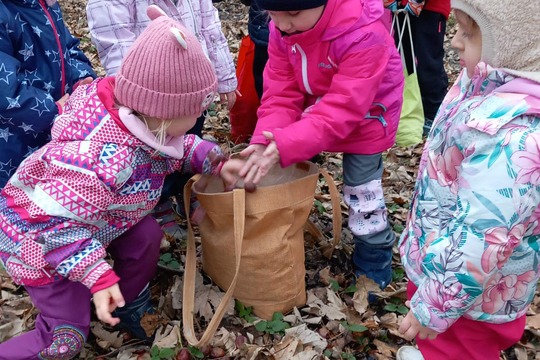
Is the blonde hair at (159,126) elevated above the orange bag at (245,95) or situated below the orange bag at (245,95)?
above

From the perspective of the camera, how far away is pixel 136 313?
2.82 m

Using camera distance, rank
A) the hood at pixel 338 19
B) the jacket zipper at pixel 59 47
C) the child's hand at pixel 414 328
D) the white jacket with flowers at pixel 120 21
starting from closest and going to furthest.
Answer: the child's hand at pixel 414 328, the hood at pixel 338 19, the jacket zipper at pixel 59 47, the white jacket with flowers at pixel 120 21

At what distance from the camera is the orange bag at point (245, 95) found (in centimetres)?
442

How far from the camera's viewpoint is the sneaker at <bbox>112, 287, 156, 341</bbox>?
9.15 feet

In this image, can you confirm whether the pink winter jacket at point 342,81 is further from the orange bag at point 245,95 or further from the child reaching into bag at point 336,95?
the orange bag at point 245,95

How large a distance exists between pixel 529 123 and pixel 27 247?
1934 millimetres

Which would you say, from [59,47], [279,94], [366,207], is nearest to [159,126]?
[279,94]

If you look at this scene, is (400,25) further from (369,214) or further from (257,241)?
(257,241)

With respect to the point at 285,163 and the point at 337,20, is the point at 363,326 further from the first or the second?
the point at 337,20

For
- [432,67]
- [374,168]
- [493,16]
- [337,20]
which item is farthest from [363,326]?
[432,67]

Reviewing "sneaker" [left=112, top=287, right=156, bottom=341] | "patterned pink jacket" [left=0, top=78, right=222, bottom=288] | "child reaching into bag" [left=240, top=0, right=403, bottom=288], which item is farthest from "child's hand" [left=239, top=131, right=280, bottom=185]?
"sneaker" [left=112, top=287, right=156, bottom=341]

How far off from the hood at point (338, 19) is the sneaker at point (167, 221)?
1584 millimetres

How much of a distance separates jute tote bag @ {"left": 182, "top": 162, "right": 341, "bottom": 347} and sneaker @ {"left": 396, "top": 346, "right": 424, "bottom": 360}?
58 centimetres

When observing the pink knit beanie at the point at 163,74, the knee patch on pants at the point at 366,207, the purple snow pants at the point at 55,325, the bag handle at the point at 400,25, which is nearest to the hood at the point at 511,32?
the pink knit beanie at the point at 163,74
